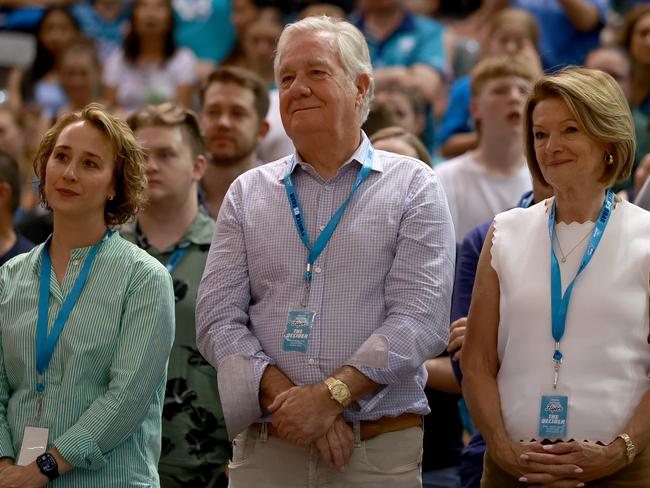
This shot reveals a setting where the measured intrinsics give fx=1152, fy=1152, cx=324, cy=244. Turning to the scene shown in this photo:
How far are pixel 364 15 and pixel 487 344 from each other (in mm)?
4573

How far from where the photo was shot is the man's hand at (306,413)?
2.95 metres

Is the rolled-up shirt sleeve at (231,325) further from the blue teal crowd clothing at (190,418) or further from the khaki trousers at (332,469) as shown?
the blue teal crowd clothing at (190,418)

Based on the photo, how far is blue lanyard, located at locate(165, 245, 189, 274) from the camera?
13.1ft

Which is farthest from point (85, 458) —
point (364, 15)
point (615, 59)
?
point (364, 15)

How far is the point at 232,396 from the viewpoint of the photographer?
121 inches

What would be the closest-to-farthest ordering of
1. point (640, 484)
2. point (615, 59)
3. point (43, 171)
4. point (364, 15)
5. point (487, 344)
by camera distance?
1. point (640, 484)
2. point (487, 344)
3. point (43, 171)
4. point (615, 59)
5. point (364, 15)

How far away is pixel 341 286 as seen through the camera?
3104 mm

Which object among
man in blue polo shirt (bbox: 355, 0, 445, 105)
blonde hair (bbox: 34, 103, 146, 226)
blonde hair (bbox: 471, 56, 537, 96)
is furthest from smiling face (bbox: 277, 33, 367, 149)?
man in blue polo shirt (bbox: 355, 0, 445, 105)

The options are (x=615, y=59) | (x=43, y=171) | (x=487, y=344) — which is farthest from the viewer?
(x=615, y=59)

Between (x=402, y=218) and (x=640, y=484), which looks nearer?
(x=640, y=484)

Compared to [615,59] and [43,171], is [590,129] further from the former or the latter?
[615,59]

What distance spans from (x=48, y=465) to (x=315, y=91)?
1.25 meters

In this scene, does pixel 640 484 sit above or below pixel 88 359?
below

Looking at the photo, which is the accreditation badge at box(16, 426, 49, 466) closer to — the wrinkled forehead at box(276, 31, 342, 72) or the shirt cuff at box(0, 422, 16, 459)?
the shirt cuff at box(0, 422, 16, 459)
